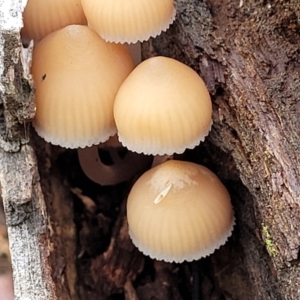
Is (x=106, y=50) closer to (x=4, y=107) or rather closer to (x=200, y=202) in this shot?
(x=4, y=107)

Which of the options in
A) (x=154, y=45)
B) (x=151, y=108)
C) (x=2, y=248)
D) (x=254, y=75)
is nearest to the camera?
(x=151, y=108)

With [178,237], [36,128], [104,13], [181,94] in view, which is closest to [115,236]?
[178,237]

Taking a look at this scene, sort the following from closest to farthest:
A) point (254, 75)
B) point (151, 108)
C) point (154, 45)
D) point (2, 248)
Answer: point (151, 108)
point (254, 75)
point (154, 45)
point (2, 248)

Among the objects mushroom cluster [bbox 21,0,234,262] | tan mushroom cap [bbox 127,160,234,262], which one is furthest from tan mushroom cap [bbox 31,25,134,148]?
tan mushroom cap [bbox 127,160,234,262]

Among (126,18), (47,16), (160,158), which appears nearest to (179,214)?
(160,158)

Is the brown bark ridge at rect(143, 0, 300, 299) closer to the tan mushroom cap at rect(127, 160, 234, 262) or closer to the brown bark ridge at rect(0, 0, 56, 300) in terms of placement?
the tan mushroom cap at rect(127, 160, 234, 262)

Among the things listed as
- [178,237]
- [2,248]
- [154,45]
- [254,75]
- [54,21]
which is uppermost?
[54,21]

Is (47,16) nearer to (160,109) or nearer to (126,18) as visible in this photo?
(126,18)
